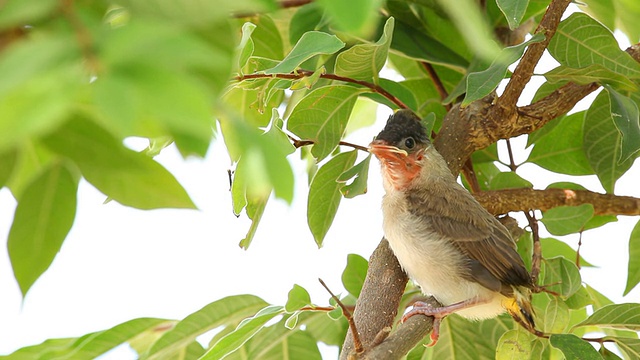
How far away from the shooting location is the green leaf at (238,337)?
3.26ft

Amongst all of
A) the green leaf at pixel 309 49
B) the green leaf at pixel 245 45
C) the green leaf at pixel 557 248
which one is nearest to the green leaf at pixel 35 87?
the green leaf at pixel 309 49

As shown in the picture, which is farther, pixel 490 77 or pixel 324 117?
pixel 324 117

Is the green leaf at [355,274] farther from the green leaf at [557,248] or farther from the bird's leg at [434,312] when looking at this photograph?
the green leaf at [557,248]

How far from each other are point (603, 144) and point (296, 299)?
0.56 metres

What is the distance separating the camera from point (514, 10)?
0.79m

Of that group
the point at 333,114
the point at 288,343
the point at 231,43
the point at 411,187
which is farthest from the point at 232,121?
the point at 411,187

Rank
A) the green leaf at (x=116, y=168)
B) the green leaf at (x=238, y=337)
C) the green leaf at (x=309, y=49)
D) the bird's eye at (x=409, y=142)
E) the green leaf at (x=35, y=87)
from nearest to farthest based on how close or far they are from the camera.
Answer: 1. the green leaf at (x=35, y=87)
2. the green leaf at (x=116, y=168)
3. the green leaf at (x=309, y=49)
4. the green leaf at (x=238, y=337)
5. the bird's eye at (x=409, y=142)

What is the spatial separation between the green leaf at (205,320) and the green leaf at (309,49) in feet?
1.58

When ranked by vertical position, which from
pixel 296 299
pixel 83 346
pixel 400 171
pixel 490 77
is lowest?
pixel 83 346

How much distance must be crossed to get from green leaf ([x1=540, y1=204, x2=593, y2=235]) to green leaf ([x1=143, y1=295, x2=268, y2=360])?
0.47m

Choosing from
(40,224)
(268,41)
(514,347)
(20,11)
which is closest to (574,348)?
(514,347)

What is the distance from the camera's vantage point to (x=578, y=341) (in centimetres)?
101

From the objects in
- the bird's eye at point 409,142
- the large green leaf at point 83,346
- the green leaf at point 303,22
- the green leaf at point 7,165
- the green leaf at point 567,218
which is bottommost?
the large green leaf at point 83,346

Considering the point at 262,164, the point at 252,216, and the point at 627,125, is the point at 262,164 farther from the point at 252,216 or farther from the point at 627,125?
the point at 627,125
